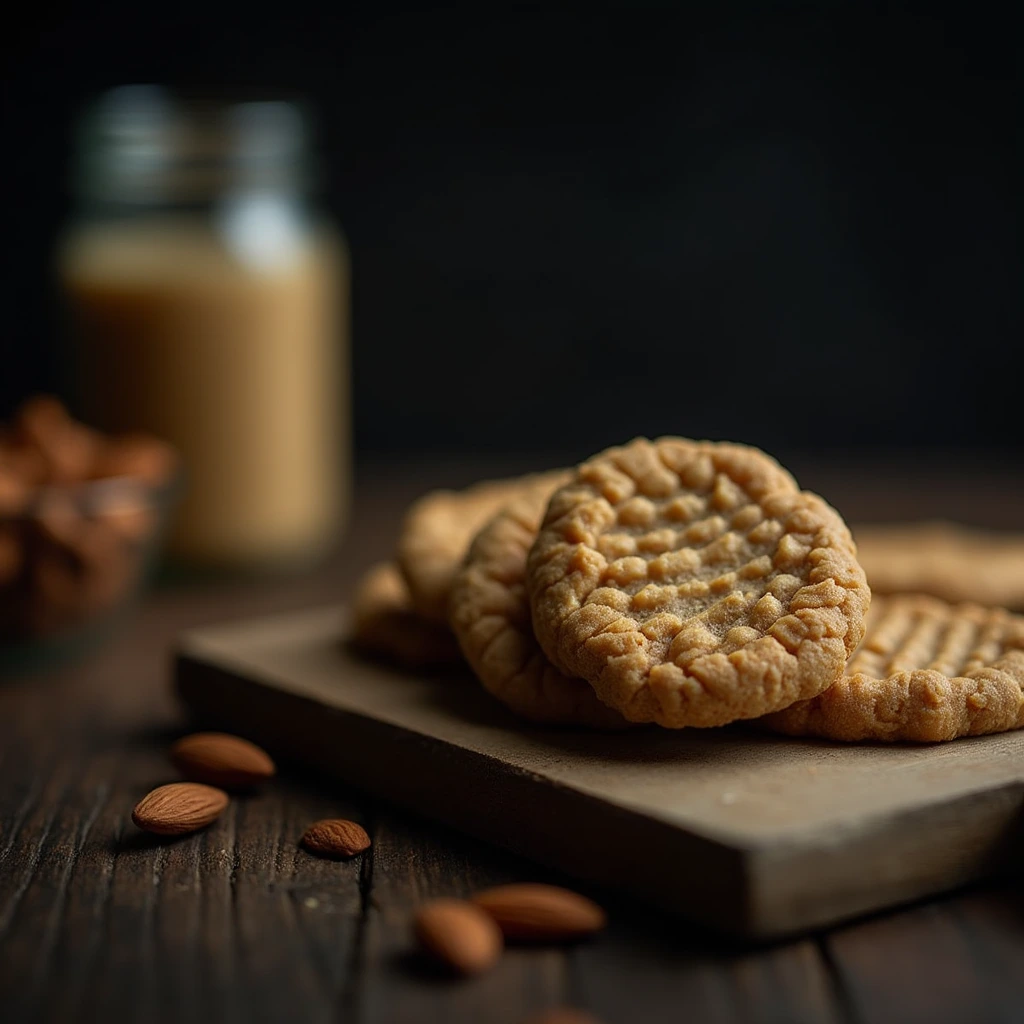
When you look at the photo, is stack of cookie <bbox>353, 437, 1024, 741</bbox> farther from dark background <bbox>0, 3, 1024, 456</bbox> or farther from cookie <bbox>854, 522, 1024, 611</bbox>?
dark background <bbox>0, 3, 1024, 456</bbox>

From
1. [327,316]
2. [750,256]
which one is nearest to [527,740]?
[327,316]

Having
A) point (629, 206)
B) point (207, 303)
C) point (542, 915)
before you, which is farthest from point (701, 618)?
point (629, 206)

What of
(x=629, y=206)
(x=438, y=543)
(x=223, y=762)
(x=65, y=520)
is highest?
(x=629, y=206)

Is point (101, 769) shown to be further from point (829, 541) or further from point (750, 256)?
point (750, 256)

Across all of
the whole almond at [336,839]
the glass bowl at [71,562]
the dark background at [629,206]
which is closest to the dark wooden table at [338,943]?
the whole almond at [336,839]

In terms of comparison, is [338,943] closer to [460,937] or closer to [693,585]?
[460,937]

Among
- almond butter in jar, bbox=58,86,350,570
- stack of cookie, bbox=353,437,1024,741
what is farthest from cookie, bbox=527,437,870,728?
almond butter in jar, bbox=58,86,350,570
